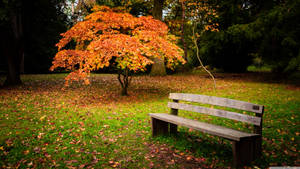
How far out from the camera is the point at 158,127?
4.70 meters

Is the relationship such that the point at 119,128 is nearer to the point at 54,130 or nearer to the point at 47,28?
the point at 54,130

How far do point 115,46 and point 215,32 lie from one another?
11.1 m

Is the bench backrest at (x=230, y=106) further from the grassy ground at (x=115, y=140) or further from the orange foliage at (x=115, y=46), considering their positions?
the orange foliage at (x=115, y=46)

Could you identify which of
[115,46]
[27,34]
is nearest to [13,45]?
[27,34]

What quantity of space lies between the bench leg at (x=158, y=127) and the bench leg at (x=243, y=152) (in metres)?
1.76

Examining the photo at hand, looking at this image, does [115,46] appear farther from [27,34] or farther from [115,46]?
[27,34]

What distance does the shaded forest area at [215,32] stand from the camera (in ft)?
37.1

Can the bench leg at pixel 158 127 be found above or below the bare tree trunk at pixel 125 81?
below

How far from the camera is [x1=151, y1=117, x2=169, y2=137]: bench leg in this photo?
4.64 metres

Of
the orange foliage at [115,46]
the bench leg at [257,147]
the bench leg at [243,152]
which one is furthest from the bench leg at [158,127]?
the orange foliage at [115,46]

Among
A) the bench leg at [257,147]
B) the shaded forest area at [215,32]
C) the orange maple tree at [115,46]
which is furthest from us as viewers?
the shaded forest area at [215,32]

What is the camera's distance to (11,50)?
470 inches

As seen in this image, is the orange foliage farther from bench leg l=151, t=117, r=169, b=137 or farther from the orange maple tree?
bench leg l=151, t=117, r=169, b=137

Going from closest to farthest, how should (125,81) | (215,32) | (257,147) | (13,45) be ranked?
(257,147) < (125,81) < (13,45) < (215,32)
